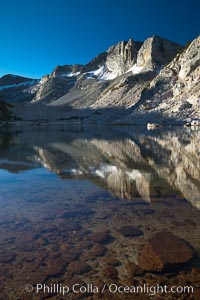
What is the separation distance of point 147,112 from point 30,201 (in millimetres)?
110683

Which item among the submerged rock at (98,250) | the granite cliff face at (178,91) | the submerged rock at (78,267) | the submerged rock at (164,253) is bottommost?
the submerged rock at (78,267)

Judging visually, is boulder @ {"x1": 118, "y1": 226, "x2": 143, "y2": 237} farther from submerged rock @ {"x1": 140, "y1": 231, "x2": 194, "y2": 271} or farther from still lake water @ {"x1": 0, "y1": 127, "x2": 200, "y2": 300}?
submerged rock @ {"x1": 140, "y1": 231, "x2": 194, "y2": 271}

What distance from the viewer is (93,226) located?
31.1 feet

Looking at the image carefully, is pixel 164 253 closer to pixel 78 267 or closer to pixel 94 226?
pixel 78 267

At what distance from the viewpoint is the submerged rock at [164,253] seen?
6.77 meters

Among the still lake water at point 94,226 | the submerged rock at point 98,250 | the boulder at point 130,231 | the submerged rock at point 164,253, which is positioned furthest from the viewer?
the boulder at point 130,231

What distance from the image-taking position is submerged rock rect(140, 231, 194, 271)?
677 centimetres

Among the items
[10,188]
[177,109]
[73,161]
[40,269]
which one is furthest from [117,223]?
[177,109]

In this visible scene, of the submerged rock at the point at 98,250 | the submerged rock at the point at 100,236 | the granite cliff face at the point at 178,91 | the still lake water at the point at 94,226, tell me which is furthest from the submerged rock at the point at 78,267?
the granite cliff face at the point at 178,91

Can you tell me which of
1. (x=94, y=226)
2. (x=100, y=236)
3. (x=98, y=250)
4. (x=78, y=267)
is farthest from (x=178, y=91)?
(x=78, y=267)

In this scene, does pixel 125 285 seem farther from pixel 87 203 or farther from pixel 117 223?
pixel 87 203

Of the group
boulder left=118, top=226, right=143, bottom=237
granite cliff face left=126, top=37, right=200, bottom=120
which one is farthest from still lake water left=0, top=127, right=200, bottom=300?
granite cliff face left=126, top=37, right=200, bottom=120

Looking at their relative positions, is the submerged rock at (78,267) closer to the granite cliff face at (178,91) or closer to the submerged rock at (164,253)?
the submerged rock at (164,253)

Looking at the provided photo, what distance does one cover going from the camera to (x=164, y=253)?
7.20 metres
